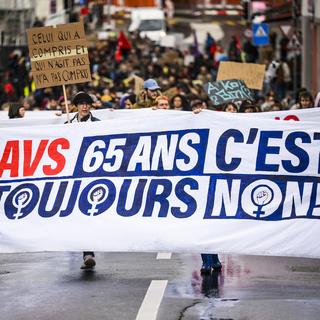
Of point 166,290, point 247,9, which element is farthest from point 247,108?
point 247,9

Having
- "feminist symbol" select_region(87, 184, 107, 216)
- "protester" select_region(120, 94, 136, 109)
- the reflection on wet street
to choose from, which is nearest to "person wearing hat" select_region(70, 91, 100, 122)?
the reflection on wet street

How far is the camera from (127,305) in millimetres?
11320

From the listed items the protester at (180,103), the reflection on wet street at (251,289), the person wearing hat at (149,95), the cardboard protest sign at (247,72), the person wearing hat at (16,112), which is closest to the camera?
the reflection on wet street at (251,289)

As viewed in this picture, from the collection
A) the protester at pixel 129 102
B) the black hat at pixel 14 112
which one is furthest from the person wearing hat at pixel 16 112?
the protester at pixel 129 102

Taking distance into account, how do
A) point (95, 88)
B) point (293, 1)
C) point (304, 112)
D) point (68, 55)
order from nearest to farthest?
1. point (304, 112)
2. point (68, 55)
3. point (95, 88)
4. point (293, 1)

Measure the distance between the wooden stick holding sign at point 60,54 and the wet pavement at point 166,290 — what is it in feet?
8.71

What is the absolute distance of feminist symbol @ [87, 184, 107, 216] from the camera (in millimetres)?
12703

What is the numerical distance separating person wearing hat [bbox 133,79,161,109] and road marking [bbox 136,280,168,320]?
6023 mm

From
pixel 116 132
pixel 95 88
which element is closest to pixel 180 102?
pixel 116 132

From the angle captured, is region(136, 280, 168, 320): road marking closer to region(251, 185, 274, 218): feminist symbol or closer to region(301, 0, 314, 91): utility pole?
region(251, 185, 274, 218): feminist symbol

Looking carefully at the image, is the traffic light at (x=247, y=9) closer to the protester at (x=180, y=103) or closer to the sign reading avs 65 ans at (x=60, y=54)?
the protester at (x=180, y=103)

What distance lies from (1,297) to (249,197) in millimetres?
2326

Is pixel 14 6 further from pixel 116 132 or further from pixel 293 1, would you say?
pixel 116 132

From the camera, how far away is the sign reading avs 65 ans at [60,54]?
16.6 meters
